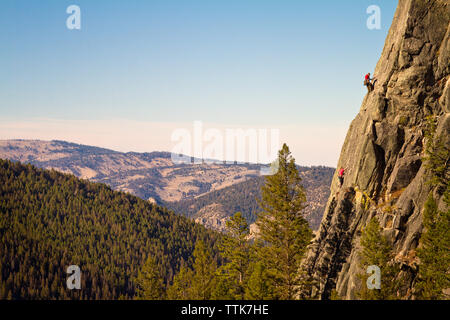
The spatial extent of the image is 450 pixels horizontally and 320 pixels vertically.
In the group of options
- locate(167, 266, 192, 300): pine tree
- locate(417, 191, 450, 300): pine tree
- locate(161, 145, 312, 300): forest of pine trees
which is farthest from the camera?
locate(167, 266, 192, 300): pine tree

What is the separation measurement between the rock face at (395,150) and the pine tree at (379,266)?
420 cm

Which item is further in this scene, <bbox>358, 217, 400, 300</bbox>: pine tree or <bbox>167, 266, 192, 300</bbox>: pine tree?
<bbox>167, 266, 192, 300</bbox>: pine tree

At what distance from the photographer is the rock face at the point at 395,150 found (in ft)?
121

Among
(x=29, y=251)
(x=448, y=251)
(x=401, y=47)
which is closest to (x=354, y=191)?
(x=448, y=251)

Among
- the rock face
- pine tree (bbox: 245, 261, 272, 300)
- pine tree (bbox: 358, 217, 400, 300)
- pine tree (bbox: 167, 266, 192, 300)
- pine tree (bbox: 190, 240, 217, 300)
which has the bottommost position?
pine tree (bbox: 167, 266, 192, 300)

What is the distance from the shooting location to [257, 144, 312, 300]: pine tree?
1393 inches

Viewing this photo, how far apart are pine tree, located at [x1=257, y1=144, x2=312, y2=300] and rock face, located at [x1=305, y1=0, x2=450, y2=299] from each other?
434cm

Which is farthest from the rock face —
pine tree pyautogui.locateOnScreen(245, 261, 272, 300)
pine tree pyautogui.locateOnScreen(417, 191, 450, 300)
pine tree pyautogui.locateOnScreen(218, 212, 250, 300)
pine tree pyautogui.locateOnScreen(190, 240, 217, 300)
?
pine tree pyautogui.locateOnScreen(190, 240, 217, 300)

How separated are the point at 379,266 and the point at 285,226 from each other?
9528 millimetres

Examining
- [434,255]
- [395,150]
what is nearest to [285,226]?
[434,255]

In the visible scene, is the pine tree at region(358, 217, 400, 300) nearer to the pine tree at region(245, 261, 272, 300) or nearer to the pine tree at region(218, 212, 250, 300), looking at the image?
the pine tree at region(245, 261, 272, 300)

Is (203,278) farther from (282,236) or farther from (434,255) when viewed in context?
(434,255)

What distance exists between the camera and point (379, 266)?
3072 centimetres
